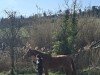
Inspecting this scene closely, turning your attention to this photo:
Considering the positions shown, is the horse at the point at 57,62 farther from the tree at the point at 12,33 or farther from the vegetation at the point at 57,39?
the tree at the point at 12,33

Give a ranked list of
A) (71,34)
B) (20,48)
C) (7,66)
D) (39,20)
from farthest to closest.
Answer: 1. (39,20)
2. (20,48)
3. (7,66)
4. (71,34)

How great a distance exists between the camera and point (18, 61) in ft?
55.4

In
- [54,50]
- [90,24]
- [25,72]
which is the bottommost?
[25,72]

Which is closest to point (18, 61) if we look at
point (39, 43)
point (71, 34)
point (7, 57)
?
point (7, 57)

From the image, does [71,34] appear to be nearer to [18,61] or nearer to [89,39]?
[89,39]

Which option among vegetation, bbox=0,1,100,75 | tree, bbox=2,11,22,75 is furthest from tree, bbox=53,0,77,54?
tree, bbox=2,11,22,75

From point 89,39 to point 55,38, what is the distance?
1706mm

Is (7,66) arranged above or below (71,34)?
below

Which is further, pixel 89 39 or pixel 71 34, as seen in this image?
pixel 89 39

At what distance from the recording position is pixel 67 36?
15.7 m

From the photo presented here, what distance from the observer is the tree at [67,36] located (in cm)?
1541

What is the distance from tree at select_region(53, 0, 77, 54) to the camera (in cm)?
1541

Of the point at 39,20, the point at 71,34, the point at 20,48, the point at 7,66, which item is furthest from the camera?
the point at 39,20

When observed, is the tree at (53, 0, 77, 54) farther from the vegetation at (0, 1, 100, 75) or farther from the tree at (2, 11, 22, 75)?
the tree at (2, 11, 22, 75)
